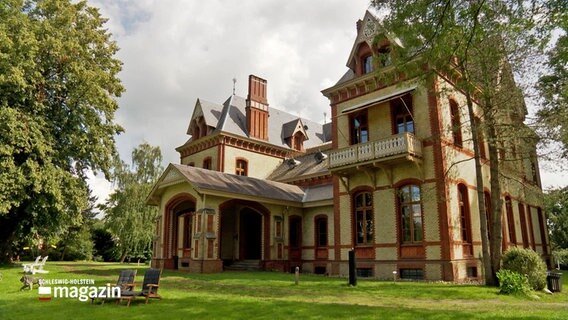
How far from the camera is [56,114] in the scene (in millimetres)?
22031

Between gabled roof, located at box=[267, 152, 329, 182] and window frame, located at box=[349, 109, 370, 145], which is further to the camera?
gabled roof, located at box=[267, 152, 329, 182]

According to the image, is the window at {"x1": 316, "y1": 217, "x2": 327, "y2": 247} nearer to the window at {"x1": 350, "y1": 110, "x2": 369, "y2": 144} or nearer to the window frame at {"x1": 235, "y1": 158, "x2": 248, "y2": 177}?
the window at {"x1": 350, "y1": 110, "x2": 369, "y2": 144}

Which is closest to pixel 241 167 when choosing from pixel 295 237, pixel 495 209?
pixel 295 237


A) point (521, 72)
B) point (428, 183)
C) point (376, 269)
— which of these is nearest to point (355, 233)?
point (376, 269)

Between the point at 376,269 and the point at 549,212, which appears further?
the point at 549,212

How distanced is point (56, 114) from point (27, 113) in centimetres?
216

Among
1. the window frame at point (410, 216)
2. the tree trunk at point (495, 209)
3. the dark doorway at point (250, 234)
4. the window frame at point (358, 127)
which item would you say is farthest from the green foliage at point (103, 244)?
the tree trunk at point (495, 209)

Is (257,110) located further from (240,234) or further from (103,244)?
(103,244)

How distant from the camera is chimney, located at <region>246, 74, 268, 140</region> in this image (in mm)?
30656

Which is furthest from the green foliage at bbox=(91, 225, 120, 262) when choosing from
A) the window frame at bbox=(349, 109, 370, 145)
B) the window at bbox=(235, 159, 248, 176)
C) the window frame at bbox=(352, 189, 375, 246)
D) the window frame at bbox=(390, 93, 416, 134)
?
the window frame at bbox=(390, 93, 416, 134)

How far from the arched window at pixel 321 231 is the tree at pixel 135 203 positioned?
16163mm

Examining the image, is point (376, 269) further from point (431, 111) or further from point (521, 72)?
point (521, 72)

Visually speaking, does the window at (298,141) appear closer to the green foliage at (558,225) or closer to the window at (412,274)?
the window at (412,274)

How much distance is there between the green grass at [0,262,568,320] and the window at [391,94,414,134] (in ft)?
26.3
